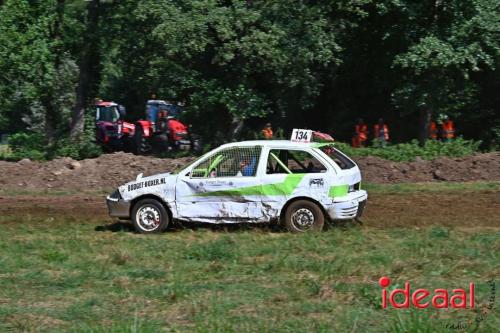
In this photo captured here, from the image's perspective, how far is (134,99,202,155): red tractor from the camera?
30.0 m

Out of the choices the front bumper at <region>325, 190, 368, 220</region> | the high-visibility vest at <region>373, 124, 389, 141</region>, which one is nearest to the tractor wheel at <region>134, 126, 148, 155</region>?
the high-visibility vest at <region>373, 124, 389, 141</region>

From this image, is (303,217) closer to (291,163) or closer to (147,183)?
(291,163)

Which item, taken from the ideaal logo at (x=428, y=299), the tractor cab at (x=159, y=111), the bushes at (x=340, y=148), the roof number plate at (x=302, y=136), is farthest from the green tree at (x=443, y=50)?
the ideaal logo at (x=428, y=299)

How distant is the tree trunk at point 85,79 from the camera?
29.0 meters

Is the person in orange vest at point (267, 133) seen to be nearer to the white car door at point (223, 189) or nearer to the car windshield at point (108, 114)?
the car windshield at point (108, 114)

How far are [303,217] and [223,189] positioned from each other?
1.39 meters

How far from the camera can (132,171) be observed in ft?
69.7

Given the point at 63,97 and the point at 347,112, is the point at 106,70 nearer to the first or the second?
the point at 63,97

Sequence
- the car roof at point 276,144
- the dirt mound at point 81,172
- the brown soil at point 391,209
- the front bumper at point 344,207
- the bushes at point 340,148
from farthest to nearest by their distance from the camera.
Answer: the bushes at point 340,148 < the dirt mound at point 81,172 < the brown soil at point 391,209 < the car roof at point 276,144 < the front bumper at point 344,207

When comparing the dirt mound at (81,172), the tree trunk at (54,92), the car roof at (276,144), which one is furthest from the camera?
the tree trunk at (54,92)

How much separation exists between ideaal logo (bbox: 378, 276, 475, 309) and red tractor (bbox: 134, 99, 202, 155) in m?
20.8

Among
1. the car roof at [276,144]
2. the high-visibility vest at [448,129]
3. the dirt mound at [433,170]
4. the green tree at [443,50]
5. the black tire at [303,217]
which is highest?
the green tree at [443,50]

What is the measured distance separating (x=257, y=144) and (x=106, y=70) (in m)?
18.5

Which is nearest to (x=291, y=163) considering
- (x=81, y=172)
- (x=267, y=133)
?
(x=81, y=172)
